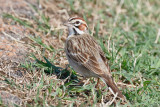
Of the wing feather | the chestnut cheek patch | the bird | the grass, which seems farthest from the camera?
the chestnut cheek patch

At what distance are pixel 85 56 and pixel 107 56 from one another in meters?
1.15

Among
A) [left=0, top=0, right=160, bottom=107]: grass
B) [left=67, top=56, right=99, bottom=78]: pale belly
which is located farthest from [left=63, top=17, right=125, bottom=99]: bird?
[left=0, top=0, right=160, bottom=107]: grass

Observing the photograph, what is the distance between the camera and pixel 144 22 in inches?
380

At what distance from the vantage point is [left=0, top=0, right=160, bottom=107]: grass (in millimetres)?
5520

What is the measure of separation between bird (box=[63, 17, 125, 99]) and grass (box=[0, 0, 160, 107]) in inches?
9.5

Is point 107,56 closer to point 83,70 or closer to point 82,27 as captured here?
point 82,27

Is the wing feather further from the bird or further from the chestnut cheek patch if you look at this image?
the chestnut cheek patch

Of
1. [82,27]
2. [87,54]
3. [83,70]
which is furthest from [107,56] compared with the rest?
[83,70]

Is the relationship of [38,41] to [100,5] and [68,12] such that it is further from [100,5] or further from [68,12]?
[100,5]

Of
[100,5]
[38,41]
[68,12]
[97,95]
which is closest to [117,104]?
[97,95]

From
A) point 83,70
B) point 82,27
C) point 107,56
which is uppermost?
point 82,27

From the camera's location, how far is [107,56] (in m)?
7.12

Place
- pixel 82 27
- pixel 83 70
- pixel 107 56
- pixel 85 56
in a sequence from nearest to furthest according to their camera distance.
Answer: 1. pixel 83 70
2. pixel 85 56
3. pixel 82 27
4. pixel 107 56

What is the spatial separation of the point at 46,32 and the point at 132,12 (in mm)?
3404
